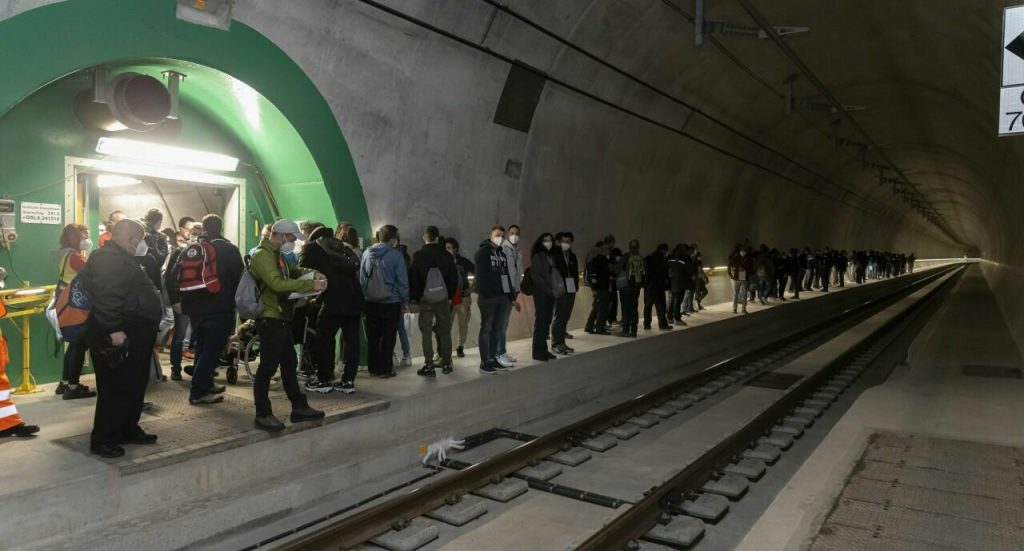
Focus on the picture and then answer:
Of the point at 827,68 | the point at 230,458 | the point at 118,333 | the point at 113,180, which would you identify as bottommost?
the point at 230,458

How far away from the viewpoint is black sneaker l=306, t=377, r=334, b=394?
7.75 metres

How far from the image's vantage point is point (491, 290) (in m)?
9.38

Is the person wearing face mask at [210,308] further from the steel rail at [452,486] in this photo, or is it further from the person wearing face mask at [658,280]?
the person wearing face mask at [658,280]

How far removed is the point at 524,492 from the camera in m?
6.02

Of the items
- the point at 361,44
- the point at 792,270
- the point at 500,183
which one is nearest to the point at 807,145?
the point at 792,270

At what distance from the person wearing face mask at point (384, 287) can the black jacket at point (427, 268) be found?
172mm

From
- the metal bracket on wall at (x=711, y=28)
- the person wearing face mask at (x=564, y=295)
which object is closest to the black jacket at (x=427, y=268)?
the person wearing face mask at (x=564, y=295)

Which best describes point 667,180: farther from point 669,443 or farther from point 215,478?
point 215,478

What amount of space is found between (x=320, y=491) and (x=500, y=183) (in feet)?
23.2

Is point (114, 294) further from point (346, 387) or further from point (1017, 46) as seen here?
point (1017, 46)

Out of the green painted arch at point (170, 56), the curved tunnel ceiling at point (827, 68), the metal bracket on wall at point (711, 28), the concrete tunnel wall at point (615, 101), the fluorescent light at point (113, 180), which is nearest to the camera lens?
the green painted arch at point (170, 56)

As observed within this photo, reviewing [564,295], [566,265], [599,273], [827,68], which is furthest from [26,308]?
[827,68]

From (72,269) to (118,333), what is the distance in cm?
223

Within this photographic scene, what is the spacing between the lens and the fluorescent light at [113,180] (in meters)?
8.77
